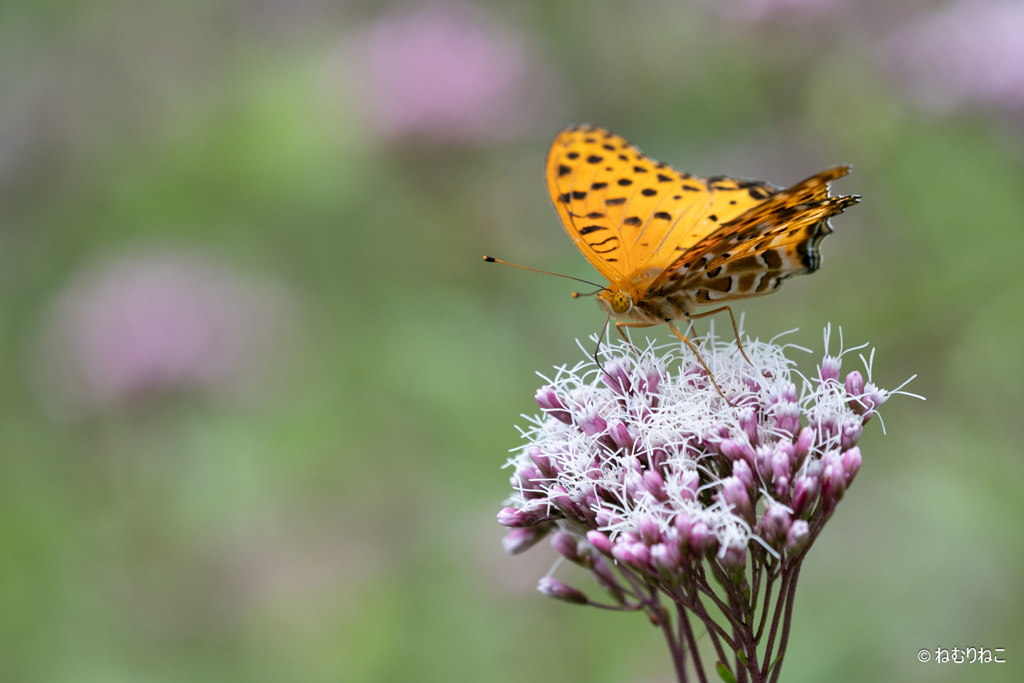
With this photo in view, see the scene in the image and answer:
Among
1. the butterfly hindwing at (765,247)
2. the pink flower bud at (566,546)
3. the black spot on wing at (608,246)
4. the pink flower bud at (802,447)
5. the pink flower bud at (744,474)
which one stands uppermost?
the black spot on wing at (608,246)

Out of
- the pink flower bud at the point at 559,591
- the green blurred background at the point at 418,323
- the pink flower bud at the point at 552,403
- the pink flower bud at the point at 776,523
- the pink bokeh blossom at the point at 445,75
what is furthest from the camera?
the pink bokeh blossom at the point at 445,75

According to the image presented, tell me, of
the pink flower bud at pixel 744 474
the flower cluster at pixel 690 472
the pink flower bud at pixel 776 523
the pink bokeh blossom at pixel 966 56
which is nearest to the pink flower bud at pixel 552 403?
the flower cluster at pixel 690 472

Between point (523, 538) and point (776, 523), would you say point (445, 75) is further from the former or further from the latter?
point (776, 523)

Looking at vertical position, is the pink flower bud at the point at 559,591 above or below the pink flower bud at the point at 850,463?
below

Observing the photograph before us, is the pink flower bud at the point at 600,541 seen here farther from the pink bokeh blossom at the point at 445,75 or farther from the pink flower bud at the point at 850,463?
the pink bokeh blossom at the point at 445,75

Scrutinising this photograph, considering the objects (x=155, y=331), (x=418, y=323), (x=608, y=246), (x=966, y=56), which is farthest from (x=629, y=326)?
(x=155, y=331)

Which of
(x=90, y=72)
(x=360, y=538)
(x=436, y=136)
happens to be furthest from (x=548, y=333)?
(x=90, y=72)
